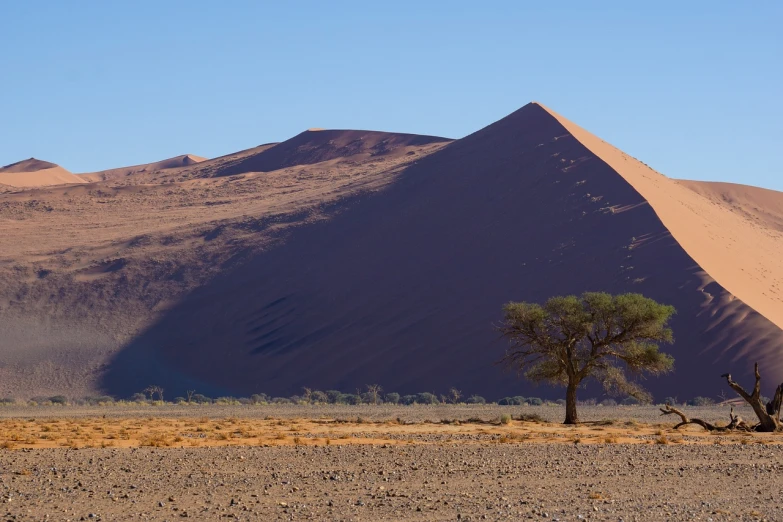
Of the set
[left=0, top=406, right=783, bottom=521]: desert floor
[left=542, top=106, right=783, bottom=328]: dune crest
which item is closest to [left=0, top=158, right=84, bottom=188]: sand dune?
[left=542, top=106, right=783, bottom=328]: dune crest

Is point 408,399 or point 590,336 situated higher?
point 590,336

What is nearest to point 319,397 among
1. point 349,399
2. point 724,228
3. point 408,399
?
point 349,399

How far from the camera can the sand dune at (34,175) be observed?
416ft

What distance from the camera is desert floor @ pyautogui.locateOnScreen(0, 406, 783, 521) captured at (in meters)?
11.8

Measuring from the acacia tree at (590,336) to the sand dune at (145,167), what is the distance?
443 ft

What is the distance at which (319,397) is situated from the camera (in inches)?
1918

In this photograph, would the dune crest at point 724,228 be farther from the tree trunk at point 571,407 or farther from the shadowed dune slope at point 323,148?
the shadowed dune slope at point 323,148

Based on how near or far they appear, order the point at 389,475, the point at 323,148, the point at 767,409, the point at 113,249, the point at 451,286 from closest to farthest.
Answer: the point at 389,475 < the point at 767,409 < the point at 451,286 < the point at 113,249 < the point at 323,148

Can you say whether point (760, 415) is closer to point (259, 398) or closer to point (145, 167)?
point (259, 398)

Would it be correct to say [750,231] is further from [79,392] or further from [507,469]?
[507,469]

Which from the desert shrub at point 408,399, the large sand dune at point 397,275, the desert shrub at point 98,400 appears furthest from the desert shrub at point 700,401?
the desert shrub at point 98,400

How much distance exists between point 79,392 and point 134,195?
46.9 metres

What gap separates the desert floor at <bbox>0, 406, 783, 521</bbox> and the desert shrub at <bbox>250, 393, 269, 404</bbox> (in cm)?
2281

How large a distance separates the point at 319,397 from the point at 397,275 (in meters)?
14.9
